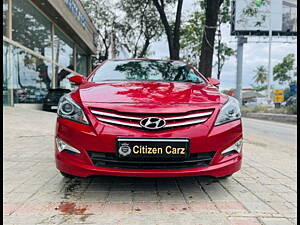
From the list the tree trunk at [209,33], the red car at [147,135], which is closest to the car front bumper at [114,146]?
the red car at [147,135]

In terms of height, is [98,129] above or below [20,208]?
above

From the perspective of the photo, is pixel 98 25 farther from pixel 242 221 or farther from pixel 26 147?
pixel 242 221

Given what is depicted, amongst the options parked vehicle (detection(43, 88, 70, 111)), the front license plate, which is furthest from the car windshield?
parked vehicle (detection(43, 88, 70, 111))

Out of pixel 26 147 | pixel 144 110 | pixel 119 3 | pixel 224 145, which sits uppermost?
pixel 119 3

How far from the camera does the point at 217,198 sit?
2.79 meters

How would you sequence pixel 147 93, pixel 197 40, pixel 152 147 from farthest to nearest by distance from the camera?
1. pixel 197 40
2. pixel 147 93
3. pixel 152 147

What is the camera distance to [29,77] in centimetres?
1430

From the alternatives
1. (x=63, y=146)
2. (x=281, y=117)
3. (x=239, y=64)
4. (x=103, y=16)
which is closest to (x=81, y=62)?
(x=103, y=16)

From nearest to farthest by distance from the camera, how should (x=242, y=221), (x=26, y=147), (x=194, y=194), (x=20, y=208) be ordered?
(x=242, y=221), (x=20, y=208), (x=194, y=194), (x=26, y=147)

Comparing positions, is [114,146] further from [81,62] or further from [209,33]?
[81,62]

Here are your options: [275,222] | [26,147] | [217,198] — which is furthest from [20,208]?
[26,147]

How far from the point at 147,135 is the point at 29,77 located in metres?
13.2

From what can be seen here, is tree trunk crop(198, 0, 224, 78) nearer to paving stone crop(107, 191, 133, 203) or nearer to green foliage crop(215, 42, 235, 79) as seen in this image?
paving stone crop(107, 191, 133, 203)

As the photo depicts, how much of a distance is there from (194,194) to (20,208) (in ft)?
5.09
